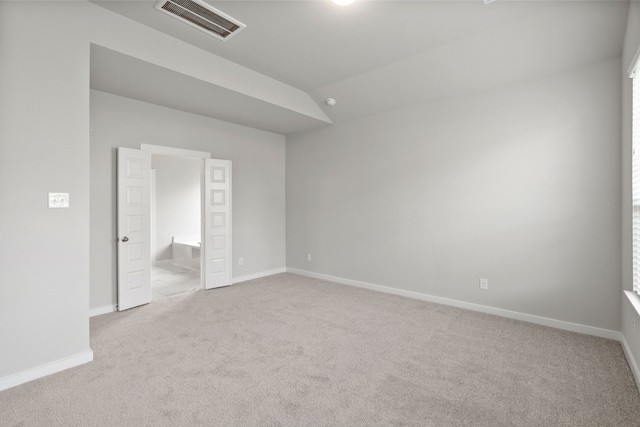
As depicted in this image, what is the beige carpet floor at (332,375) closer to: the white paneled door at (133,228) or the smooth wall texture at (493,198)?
the white paneled door at (133,228)

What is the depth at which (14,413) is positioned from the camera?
1892mm

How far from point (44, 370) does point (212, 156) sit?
324cm

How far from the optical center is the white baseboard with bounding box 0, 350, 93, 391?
85.1 inches

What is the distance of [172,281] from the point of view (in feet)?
17.5

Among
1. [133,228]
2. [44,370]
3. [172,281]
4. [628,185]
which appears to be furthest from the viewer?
[172,281]

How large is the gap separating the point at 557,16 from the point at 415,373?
10.3ft

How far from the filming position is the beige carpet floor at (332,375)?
73.9 inches

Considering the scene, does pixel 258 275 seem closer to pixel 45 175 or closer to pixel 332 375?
pixel 332 375

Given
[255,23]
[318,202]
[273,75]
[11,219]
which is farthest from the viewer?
[318,202]

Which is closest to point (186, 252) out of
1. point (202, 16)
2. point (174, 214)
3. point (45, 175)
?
point (174, 214)

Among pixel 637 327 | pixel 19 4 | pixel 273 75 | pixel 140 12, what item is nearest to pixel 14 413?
pixel 19 4

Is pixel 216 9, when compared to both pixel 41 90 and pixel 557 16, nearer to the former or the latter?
pixel 41 90

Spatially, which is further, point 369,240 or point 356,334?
point 369,240

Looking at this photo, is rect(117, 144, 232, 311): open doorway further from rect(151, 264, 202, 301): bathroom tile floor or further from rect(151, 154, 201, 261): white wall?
rect(151, 154, 201, 261): white wall
